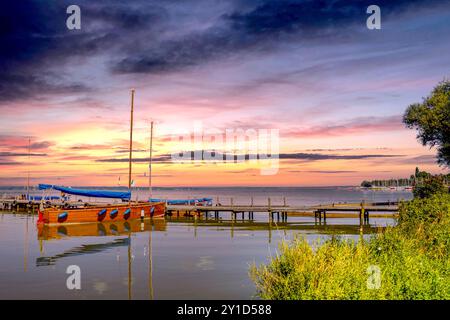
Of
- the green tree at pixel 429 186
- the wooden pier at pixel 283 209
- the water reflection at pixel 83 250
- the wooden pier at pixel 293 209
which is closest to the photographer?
the water reflection at pixel 83 250

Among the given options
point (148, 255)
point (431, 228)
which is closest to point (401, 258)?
point (431, 228)

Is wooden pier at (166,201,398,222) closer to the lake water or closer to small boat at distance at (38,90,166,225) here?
small boat at distance at (38,90,166,225)

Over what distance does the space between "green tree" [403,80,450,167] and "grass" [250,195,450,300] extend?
4067 cm

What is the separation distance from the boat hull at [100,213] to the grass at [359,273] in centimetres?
3858

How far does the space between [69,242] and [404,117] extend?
148 ft

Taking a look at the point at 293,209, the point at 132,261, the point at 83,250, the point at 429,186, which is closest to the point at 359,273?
the point at 132,261

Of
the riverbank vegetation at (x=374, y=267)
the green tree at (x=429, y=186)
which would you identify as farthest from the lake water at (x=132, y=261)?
the green tree at (x=429, y=186)

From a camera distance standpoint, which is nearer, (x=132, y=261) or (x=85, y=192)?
(x=132, y=261)

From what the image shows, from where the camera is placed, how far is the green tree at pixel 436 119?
5416cm

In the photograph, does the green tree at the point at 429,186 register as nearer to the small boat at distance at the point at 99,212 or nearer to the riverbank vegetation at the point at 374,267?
the small boat at distance at the point at 99,212

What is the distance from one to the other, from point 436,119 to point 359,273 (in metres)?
47.2

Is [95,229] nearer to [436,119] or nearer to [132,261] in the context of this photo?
[132,261]

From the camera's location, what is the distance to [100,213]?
52.7m
